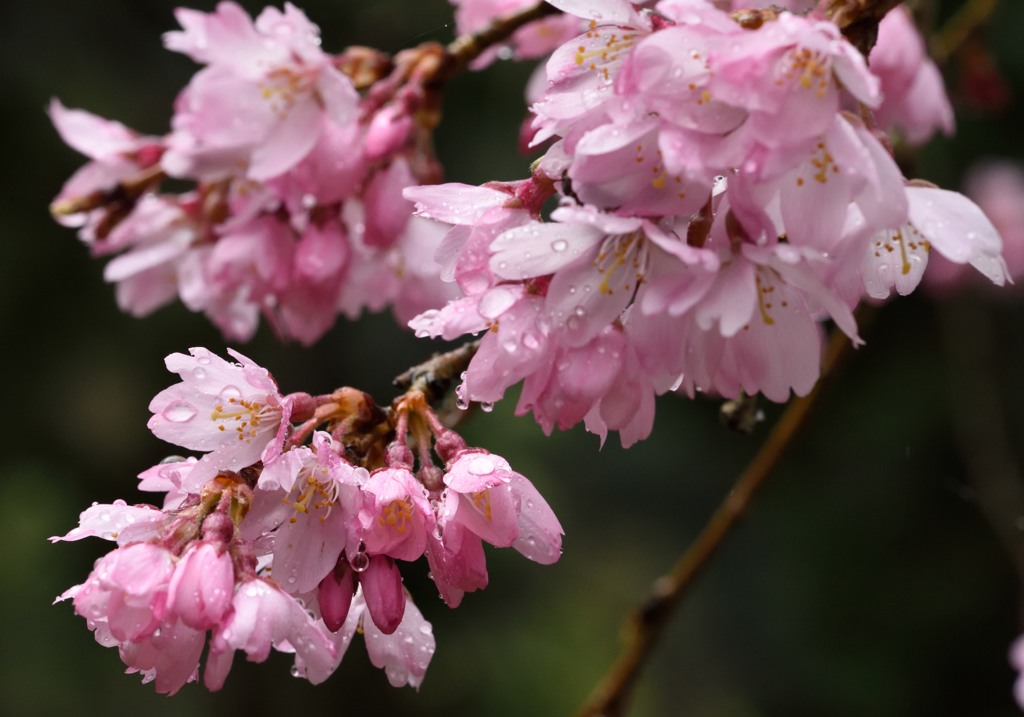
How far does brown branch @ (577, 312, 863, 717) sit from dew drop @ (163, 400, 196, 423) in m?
0.71

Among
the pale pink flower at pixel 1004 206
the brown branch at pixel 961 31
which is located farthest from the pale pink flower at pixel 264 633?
the pale pink flower at pixel 1004 206

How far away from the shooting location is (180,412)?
554mm

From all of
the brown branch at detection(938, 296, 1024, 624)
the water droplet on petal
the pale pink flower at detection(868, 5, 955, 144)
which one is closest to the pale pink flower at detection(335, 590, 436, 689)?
the water droplet on petal

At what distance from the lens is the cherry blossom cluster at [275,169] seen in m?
0.87

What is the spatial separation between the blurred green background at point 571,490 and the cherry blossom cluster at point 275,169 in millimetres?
1499

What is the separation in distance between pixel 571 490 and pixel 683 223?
10.9ft

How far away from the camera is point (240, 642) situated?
1.51 feet

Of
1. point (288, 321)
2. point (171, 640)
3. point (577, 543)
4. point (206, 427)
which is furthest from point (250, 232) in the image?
point (577, 543)

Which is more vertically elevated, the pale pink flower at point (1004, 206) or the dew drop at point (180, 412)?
the dew drop at point (180, 412)

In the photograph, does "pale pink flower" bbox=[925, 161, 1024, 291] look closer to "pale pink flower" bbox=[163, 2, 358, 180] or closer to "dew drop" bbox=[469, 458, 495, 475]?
"pale pink flower" bbox=[163, 2, 358, 180]

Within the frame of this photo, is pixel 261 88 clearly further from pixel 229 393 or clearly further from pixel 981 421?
pixel 981 421

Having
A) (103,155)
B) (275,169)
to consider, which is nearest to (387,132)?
(275,169)

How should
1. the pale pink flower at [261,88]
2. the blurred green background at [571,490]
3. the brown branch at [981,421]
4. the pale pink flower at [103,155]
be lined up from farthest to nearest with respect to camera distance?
the blurred green background at [571,490]
the brown branch at [981,421]
the pale pink flower at [103,155]
the pale pink flower at [261,88]

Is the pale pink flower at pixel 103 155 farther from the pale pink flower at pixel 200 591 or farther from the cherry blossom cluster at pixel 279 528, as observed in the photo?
the pale pink flower at pixel 200 591
